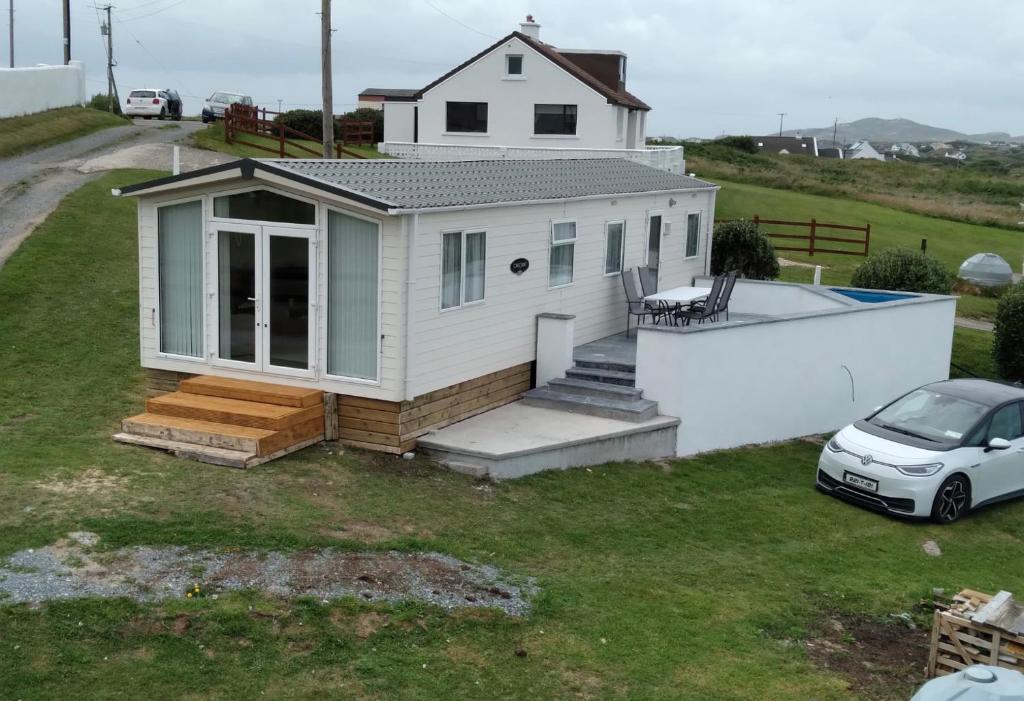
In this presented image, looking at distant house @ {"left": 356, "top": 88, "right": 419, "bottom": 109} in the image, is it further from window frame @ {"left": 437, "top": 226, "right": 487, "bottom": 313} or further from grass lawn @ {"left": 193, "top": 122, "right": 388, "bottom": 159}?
window frame @ {"left": 437, "top": 226, "right": 487, "bottom": 313}

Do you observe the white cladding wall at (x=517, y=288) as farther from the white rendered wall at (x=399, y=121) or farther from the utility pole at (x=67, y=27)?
the utility pole at (x=67, y=27)

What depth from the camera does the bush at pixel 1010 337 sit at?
19.7 m

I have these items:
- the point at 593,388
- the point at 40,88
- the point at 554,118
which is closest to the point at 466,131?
the point at 554,118

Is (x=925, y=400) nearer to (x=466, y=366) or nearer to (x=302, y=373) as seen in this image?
(x=466, y=366)

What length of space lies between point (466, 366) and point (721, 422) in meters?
3.77

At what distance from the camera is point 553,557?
386 inches

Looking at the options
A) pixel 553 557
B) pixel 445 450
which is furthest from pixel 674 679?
pixel 445 450

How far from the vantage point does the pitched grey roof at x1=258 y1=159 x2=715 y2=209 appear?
12.1m

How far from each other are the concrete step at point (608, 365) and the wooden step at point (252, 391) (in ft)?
14.0

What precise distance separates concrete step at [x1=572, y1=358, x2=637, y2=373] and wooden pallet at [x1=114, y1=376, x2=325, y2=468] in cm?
427

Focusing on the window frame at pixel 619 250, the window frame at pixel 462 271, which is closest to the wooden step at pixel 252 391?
the window frame at pixel 462 271

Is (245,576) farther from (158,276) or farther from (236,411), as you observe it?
(158,276)

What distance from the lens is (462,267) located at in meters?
12.9

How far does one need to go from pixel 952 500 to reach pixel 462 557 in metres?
6.55
